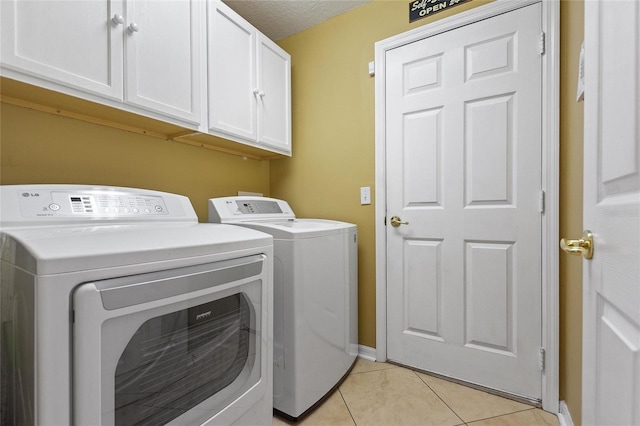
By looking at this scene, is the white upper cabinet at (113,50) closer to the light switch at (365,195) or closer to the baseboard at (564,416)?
the light switch at (365,195)

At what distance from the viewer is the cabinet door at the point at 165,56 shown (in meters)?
1.22

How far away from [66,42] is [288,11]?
147cm

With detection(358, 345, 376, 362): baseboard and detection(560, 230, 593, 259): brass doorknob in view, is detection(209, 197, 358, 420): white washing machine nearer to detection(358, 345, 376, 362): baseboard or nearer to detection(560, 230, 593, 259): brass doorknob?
detection(358, 345, 376, 362): baseboard

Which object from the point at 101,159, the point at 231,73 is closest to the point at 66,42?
the point at 101,159

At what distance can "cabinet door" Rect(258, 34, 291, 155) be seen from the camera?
74.9 inches

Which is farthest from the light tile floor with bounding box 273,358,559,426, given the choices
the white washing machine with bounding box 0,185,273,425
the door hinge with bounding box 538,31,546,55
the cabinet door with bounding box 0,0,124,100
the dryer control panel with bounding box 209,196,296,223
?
the door hinge with bounding box 538,31,546,55

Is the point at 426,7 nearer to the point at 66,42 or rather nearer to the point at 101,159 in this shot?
the point at 66,42

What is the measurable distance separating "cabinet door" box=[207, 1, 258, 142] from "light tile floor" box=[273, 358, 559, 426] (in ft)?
5.25

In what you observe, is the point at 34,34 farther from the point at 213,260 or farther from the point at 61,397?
the point at 61,397

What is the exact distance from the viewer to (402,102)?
186 cm

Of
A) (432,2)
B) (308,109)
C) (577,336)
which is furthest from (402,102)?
(577,336)

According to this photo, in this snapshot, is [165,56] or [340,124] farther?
[340,124]

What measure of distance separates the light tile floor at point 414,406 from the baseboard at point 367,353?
0.20m

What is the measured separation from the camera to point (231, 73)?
1685 mm
